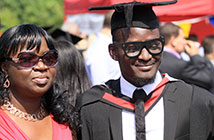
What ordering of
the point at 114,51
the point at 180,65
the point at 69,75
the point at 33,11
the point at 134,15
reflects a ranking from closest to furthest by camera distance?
the point at 134,15 < the point at 114,51 < the point at 69,75 < the point at 180,65 < the point at 33,11

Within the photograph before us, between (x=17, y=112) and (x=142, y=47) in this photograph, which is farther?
(x=17, y=112)

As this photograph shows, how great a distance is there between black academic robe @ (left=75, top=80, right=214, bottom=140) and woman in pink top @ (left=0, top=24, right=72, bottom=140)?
0.23 m

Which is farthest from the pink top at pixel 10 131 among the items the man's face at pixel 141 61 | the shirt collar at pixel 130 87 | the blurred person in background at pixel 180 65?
the blurred person in background at pixel 180 65

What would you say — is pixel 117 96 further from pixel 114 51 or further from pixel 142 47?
pixel 142 47

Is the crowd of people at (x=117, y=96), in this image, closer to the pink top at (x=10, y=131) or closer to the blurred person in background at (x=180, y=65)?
the pink top at (x=10, y=131)

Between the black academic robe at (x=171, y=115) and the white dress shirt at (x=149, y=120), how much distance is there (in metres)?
0.04

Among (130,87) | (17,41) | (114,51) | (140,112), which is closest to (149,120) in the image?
(140,112)

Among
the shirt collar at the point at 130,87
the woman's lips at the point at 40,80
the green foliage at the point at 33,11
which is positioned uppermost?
the woman's lips at the point at 40,80

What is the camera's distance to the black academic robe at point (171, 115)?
103 inches

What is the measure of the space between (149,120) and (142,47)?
55 centimetres

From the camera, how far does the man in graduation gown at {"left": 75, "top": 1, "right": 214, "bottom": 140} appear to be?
100 inches

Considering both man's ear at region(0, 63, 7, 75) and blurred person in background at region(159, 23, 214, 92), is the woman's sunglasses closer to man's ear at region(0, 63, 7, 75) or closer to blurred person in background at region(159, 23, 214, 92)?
man's ear at region(0, 63, 7, 75)

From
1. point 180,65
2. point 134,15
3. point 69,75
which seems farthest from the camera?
point 180,65

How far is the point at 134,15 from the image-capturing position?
262 centimetres
